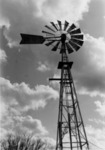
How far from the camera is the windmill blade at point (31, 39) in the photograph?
2084cm

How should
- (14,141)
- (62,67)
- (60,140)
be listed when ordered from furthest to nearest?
(14,141) → (62,67) → (60,140)

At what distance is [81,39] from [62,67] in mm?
2999

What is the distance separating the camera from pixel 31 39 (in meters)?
21.2

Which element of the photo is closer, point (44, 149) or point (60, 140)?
point (60, 140)

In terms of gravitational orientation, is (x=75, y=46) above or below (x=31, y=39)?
above

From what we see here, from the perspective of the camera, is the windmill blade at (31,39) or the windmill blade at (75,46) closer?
the windmill blade at (31,39)

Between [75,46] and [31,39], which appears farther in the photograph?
[75,46]

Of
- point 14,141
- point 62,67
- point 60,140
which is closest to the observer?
Result: point 60,140

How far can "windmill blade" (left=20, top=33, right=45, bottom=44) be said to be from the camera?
2084 centimetres

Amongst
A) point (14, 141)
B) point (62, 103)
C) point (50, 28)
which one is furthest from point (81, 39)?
point (14, 141)

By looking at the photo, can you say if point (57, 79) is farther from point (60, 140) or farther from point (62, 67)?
point (60, 140)

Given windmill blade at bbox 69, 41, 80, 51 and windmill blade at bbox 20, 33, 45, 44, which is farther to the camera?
windmill blade at bbox 69, 41, 80, 51

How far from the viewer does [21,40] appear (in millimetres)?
20766

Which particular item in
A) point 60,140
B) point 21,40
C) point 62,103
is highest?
point 21,40
